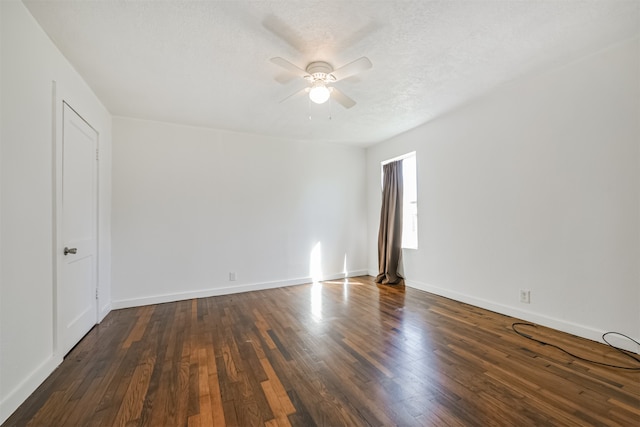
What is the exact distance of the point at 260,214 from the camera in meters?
4.45

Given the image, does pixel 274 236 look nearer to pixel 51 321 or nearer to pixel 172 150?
pixel 172 150

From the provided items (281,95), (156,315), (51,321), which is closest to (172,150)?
(281,95)

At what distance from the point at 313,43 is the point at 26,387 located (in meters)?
3.04

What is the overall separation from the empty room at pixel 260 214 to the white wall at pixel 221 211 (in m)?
0.03

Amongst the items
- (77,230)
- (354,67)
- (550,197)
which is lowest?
(77,230)

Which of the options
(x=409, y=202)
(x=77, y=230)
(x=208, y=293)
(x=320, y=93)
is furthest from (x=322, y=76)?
(x=208, y=293)

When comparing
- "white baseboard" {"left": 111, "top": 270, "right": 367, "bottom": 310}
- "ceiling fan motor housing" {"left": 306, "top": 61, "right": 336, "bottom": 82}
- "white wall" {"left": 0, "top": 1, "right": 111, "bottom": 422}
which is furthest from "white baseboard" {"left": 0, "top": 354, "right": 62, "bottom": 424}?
"ceiling fan motor housing" {"left": 306, "top": 61, "right": 336, "bottom": 82}

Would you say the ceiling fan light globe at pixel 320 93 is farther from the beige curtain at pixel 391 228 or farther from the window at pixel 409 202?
the beige curtain at pixel 391 228

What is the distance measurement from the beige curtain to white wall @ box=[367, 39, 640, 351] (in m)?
0.80

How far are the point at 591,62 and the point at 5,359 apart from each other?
4.79 m

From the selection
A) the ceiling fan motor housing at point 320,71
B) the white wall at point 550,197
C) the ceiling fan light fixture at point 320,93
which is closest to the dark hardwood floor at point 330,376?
the white wall at point 550,197

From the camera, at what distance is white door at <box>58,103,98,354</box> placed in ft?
7.51

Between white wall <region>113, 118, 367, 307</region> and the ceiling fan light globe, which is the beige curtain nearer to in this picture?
white wall <region>113, 118, 367, 307</region>

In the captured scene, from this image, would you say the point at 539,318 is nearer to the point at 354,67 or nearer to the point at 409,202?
the point at 409,202
